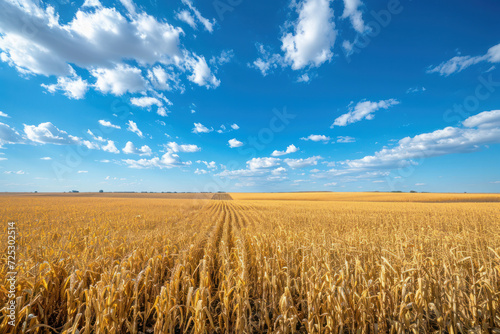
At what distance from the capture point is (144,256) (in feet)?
17.1

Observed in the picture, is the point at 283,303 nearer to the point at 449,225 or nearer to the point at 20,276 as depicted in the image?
the point at 20,276

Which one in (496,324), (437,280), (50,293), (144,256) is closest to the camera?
(496,324)

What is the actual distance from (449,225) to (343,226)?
750cm

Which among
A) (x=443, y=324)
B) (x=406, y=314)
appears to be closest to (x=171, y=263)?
(x=406, y=314)

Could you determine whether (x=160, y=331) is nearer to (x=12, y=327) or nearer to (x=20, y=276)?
(x=12, y=327)

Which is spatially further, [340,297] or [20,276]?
[20,276]

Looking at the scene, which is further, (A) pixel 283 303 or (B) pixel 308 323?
(A) pixel 283 303

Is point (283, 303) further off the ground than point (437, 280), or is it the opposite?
point (437, 280)

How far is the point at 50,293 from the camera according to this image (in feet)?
12.6

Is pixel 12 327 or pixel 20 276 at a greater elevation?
pixel 20 276

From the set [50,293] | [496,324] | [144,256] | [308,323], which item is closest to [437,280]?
[496,324]

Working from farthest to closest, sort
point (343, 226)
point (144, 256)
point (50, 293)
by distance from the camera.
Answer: point (343, 226), point (144, 256), point (50, 293)

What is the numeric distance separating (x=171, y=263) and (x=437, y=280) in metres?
5.89

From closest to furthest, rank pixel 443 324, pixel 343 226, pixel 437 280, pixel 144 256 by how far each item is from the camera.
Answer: pixel 443 324
pixel 437 280
pixel 144 256
pixel 343 226
